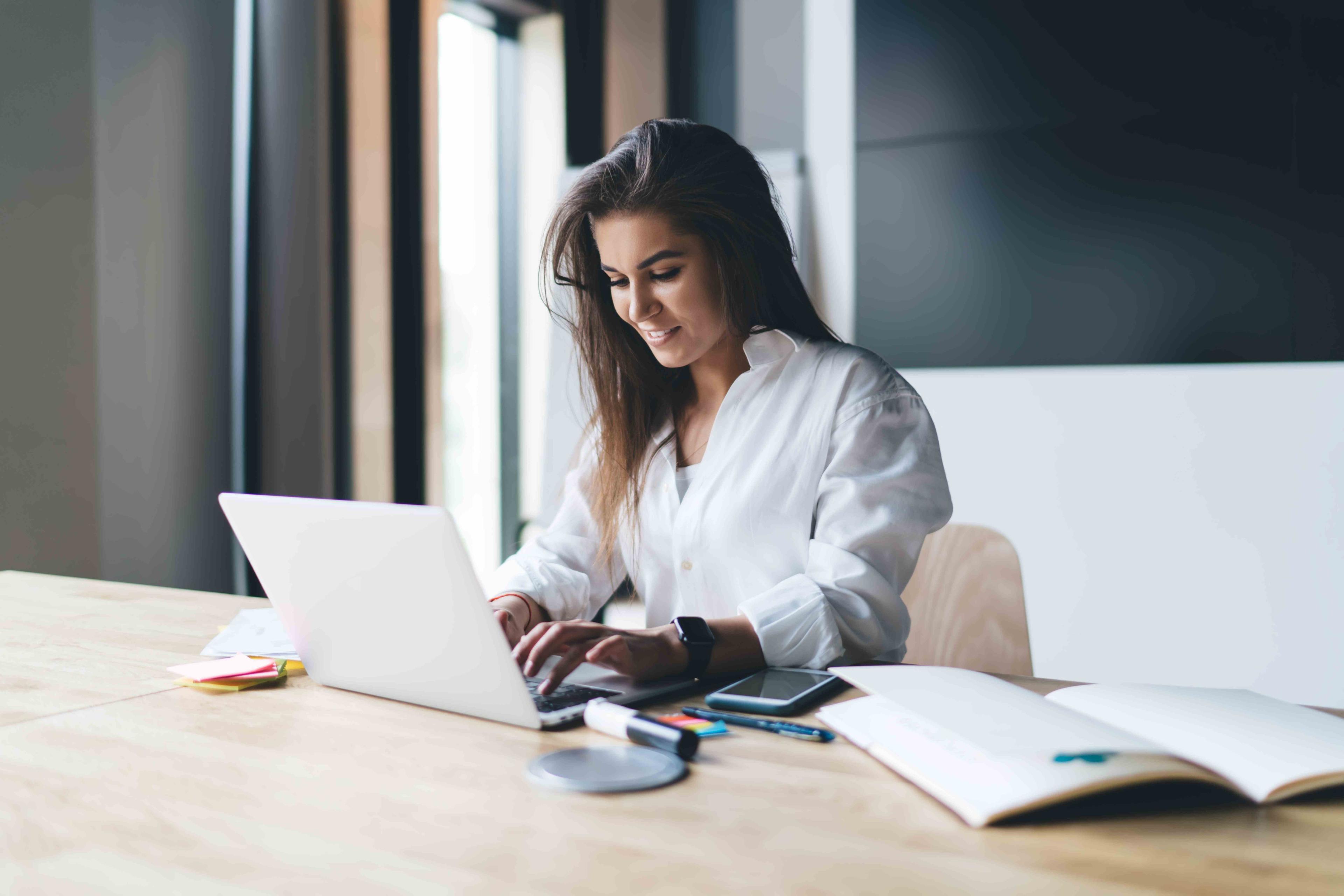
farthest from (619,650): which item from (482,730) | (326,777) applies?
(326,777)

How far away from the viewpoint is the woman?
131 cm

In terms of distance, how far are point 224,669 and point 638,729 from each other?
52 cm

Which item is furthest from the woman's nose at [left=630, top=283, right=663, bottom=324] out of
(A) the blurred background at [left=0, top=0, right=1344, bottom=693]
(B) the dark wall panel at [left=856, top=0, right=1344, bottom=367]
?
(B) the dark wall panel at [left=856, top=0, right=1344, bottom=367]

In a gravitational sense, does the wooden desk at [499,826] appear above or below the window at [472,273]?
below

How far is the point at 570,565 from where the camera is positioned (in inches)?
63.2

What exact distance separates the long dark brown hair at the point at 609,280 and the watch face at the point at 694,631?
1.56 ft

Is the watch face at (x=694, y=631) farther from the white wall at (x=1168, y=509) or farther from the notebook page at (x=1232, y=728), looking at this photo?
the white wall at (x=1168, y=509)

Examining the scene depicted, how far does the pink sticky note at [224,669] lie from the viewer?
1.07 metres

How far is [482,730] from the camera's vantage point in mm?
907

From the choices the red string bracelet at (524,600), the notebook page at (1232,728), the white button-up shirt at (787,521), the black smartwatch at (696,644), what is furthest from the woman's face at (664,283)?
the notebook page at (1232,728)

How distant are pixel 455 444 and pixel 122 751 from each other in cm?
289

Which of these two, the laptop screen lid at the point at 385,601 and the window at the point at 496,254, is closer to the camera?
the laptop screen lid at the point at 385,601

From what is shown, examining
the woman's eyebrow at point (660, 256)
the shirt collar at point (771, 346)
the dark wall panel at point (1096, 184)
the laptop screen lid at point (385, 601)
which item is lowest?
the laptop screen lid at point (385, 601)

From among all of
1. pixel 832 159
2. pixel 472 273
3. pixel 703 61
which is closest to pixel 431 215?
pixel 472 273
